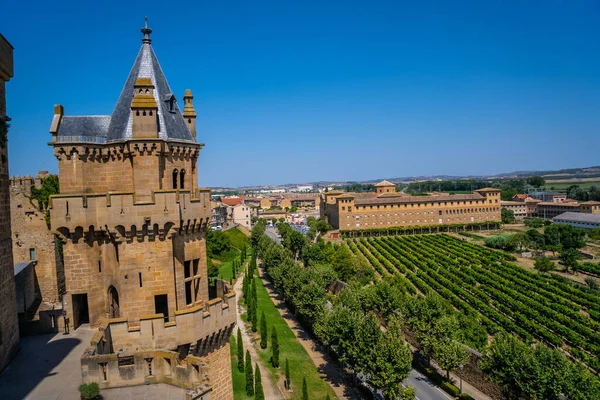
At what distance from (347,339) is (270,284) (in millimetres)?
33922

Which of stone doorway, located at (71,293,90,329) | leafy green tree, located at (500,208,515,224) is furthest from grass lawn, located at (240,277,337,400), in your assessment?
leafy green tree, located at (500,208,515,224)

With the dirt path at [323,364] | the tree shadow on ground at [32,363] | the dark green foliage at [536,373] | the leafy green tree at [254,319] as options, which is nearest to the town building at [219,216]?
the dirt path at [323,364]

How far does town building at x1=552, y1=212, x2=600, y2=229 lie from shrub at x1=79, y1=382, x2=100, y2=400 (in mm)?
137972

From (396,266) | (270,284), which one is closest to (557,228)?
(396,266)

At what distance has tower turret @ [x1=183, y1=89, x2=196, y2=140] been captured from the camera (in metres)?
17.0

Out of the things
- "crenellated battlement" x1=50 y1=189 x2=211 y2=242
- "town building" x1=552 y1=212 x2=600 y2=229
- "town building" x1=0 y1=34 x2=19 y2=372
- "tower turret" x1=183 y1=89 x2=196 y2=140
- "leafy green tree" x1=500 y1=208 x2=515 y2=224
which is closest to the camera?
"town building" x1=0 y1=34 x2=19 y2=372

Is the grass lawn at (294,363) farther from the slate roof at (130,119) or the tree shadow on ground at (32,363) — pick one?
the slate roof at (130,119)

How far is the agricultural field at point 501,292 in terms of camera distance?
42688 millimetres

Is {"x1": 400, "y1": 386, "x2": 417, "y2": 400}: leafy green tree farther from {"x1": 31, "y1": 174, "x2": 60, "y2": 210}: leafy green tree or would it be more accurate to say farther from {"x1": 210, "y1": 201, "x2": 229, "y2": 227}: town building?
{"x1": 210, "y1": 201, "x2": 229, "y2": 227}: town building

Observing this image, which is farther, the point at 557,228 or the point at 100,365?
the point at 557,228

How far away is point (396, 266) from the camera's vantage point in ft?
247

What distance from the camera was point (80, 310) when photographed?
15.7 m

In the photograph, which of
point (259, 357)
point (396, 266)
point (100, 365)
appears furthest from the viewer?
point (396, 266)

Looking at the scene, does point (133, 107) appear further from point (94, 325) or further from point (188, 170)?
point (94, 325)
